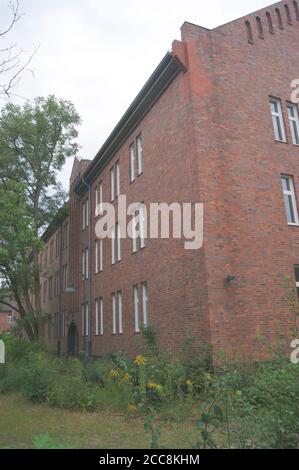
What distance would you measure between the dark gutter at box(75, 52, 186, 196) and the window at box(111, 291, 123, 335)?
7146 millimetres

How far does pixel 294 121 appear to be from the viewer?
14.9 metres

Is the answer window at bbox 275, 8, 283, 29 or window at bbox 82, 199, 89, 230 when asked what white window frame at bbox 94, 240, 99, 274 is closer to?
window at bbox 82, 199, 89, 230

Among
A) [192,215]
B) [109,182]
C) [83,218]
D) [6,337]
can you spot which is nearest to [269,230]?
[192,215]

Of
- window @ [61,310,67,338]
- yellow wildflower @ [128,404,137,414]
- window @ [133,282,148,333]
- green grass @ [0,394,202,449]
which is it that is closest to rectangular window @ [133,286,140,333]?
window @ [133,282,148,333]

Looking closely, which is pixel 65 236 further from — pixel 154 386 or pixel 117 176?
pixel 154 386

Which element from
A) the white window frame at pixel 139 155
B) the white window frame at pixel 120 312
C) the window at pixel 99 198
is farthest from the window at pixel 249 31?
the white window frame at pixel 120 312

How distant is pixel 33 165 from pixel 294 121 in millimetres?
15063

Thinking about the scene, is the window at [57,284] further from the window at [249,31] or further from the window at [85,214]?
the window at [249,31]

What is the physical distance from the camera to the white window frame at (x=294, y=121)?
14.6 metres

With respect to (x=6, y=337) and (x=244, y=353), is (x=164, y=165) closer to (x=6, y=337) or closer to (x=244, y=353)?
(x=244, y=353)

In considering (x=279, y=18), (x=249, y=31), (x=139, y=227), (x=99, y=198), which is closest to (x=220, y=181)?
(x=139, y=227)

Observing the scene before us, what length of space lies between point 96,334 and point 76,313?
13.5 feet

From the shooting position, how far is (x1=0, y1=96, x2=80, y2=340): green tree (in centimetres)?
2144
